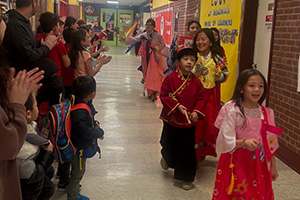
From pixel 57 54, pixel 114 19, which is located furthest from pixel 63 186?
pixel 114 19

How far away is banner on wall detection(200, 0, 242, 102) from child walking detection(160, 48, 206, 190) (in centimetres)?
227

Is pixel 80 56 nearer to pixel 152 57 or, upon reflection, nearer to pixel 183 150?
pixel 183 150

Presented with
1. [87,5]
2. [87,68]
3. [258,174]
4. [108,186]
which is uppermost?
[87,5]

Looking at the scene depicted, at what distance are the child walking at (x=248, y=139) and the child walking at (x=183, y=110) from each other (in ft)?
2.34

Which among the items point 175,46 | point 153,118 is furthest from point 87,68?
point 153,118

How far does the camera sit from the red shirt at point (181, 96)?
9.18 feet

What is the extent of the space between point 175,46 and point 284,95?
146cm

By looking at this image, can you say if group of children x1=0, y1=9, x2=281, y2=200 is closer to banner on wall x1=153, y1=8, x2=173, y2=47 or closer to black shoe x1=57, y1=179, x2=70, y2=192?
black shoe x1=57, y1=179, x2=70, y2=192

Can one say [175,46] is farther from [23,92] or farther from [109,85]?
[109,85]

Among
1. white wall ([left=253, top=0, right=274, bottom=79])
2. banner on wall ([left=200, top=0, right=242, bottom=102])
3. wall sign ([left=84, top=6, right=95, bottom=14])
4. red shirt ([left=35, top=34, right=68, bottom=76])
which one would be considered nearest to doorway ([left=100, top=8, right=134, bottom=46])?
wall sign ([left=84, top=6, right=95, bottom=14])

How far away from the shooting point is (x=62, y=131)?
2312 mm

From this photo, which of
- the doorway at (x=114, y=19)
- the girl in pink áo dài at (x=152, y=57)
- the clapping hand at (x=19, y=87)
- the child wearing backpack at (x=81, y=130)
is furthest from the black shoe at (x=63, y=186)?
the doorway at (x=114, y=19)

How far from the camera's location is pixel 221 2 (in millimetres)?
5578

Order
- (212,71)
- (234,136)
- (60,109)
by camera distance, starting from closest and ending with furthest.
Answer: (234,136)
(60,109)
(212,71)
